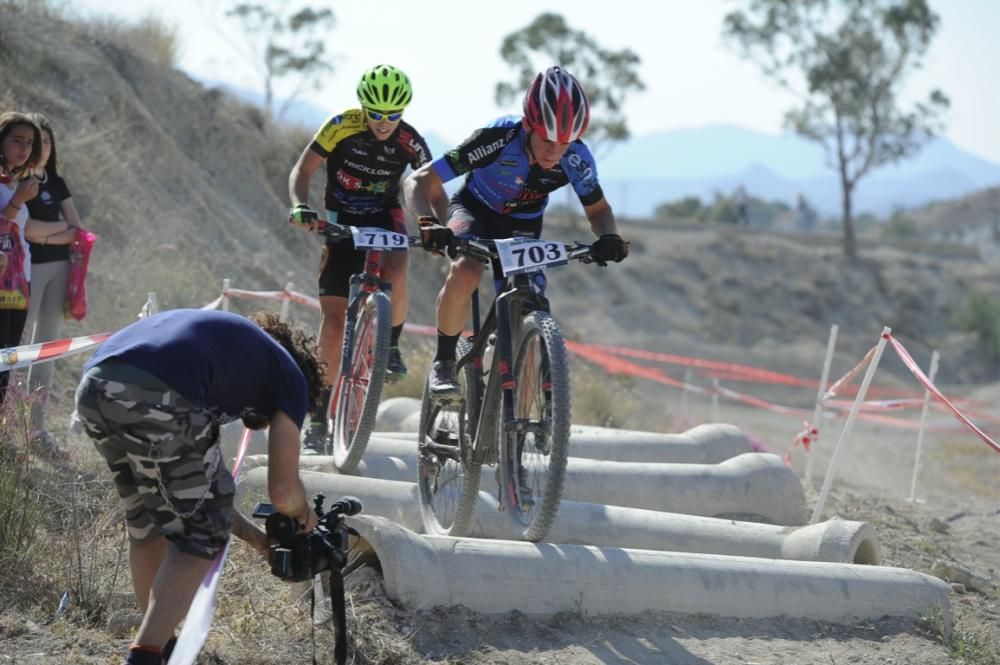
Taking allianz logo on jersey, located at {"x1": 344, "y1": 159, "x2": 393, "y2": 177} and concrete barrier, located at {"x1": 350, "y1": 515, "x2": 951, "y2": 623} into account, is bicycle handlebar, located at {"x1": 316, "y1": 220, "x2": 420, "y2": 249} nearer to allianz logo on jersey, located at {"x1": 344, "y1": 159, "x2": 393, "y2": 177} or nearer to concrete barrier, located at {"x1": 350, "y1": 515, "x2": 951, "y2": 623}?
allianz logo on jersey, located at {"x1": 344, "y1": 159, "x2": 393, "y2": 177}

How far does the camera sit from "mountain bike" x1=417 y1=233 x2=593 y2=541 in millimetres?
5246

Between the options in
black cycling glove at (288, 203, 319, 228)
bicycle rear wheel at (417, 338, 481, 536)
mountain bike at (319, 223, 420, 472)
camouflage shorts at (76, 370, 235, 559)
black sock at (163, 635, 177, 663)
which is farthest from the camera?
black cycling glove at (288, 203, 319, 228)

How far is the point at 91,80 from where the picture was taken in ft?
52.9

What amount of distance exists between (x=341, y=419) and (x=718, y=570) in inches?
99.7

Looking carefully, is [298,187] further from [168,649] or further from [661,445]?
[168,649]

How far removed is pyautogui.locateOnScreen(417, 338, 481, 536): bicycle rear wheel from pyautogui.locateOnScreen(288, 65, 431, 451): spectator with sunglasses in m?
0.82

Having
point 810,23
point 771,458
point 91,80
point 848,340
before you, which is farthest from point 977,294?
point 771,458

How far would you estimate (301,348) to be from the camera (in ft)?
13.9

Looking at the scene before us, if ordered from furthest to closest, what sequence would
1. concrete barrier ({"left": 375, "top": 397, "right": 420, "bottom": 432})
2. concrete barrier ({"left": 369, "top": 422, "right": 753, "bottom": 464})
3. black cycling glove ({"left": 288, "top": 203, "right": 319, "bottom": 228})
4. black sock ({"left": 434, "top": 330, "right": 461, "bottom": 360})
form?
1. concrete barrier ({"left": 375, "top": 397, "right": 420, "bottom": 432})
2. concrete barrier ({"left": 369, "top": 422, "right": 753, "bottom": 464})
3. black cycling glove ({"left": 288, "top": 203, "right": 319, "bottom": 228})
4. black sock ({"left": 434, "top": 330, "right": 461, "bottom": 360})

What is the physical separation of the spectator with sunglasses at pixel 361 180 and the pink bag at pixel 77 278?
1249 millimetres

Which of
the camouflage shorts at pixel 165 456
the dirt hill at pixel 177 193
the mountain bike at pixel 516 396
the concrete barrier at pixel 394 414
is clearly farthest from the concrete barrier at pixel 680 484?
the dirt hill at pixel 177 193

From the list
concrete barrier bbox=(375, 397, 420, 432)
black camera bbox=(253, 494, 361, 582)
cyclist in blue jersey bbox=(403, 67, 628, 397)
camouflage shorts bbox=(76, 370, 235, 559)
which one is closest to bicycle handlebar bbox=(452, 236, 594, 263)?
cyclist in blue jersey bbox=(403, 67, 628, 397)

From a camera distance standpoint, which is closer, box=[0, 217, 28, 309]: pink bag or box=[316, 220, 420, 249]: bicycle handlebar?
box=[0, 217, 28, 309]: pink bag

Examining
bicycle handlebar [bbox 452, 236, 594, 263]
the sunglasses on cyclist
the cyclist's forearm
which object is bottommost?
bicycle handlebar [bbox 452, 236, 594, 263]
